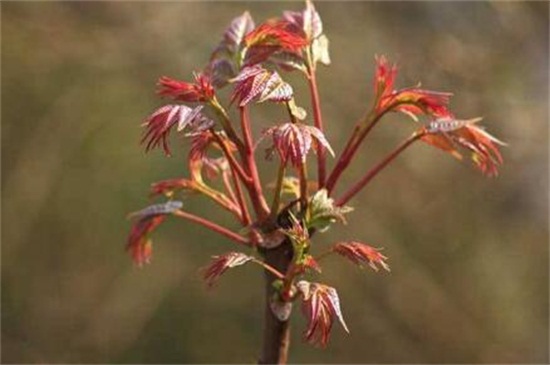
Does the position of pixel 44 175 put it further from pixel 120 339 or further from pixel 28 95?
pixel 120 339

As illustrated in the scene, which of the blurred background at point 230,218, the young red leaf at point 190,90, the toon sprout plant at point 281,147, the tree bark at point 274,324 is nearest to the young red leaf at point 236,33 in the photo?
the toon sprout plant at point 281,147

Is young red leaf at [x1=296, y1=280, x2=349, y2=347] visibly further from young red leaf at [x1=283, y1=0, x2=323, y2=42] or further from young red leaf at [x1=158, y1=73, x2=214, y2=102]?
young red leaf at [x1=283, y1=0, x2=323, y2=42]

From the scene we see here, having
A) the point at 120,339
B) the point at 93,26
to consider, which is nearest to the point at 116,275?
the point at 120,339

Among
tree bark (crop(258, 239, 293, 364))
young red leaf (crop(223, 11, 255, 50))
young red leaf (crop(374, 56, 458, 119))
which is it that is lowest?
tree bark (crop(258, 239, 293, 364))

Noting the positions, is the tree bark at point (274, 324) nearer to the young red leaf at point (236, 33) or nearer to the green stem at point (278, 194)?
the green stem at point (278, 194)

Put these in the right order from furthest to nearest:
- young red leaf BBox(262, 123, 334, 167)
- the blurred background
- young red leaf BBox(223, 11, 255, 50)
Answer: the blurred background → young red leaf BBox(223, 11, 255, 50) → young red leaf BBox(262, 123, 334, 167)

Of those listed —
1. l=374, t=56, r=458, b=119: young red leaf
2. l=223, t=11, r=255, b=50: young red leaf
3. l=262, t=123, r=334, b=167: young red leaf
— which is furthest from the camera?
l=223, t=11, r=255, b=50: young red leaf

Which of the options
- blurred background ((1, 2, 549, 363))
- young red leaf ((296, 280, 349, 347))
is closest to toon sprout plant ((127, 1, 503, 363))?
young red leaf ((296, 280, 349, 347))

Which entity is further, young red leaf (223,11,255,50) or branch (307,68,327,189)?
young red leaf (223,11,255,50)
